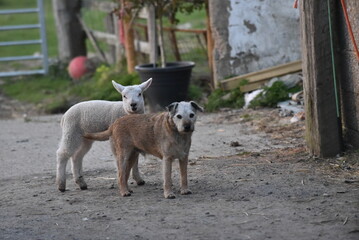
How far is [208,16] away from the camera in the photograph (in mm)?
12562

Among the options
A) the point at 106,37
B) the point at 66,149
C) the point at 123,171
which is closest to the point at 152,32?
the point at 106,37

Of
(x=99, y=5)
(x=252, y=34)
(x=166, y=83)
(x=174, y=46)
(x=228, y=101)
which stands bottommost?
(x=228, y=101)

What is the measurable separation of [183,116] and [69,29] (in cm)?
1034

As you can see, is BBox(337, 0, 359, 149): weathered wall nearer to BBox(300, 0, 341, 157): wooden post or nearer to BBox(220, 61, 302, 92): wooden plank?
BBox(300, 0, 341, 157): wooden post

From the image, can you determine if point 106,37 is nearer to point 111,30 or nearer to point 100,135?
point 111,30

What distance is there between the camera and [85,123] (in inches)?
296

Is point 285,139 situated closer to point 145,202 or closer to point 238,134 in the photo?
point 238,134

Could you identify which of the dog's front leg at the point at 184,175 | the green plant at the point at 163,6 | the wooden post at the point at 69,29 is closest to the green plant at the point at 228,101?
the green plant at the point at 163,6

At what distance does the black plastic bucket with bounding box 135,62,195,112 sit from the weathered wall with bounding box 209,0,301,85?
56 centimetres

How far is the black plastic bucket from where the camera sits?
39.7 ft

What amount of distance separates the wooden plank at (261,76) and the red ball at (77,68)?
4655mm

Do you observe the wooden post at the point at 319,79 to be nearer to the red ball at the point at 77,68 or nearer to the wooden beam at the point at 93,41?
the red ball at the point at 77,68

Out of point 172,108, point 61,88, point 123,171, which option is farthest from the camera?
point 61,88

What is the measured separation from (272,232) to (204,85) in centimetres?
784
